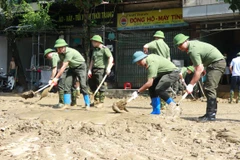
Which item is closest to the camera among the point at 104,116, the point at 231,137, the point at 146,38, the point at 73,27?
the point at 231,137

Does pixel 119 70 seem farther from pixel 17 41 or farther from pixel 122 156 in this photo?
pixel 122 156

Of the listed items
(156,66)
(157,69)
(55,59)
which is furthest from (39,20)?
(156,66)

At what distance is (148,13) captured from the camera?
16031 mm

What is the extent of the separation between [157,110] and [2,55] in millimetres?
15631

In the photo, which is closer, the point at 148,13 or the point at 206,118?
the point at 206,118

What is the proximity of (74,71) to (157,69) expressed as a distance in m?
2.69

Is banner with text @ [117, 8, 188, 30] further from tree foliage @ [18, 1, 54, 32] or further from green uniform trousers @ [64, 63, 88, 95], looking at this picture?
green uniform trousers @ [64, 63, 88, 95]

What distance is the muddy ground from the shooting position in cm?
466

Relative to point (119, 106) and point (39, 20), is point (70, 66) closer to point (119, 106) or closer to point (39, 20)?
point (119, 106)

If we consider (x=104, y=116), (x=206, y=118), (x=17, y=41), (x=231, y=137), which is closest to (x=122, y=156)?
(x=231, y=137)

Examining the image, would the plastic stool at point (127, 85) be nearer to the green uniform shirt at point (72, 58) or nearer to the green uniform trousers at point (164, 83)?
the green uniform shirt at point (72, 58)

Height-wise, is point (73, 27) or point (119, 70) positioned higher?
point (73, 27)

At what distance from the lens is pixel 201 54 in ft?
21.4

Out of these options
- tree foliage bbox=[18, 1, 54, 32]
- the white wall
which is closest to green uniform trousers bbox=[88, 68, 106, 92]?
tree foliage bbox=[18, 1, 54, 32]
